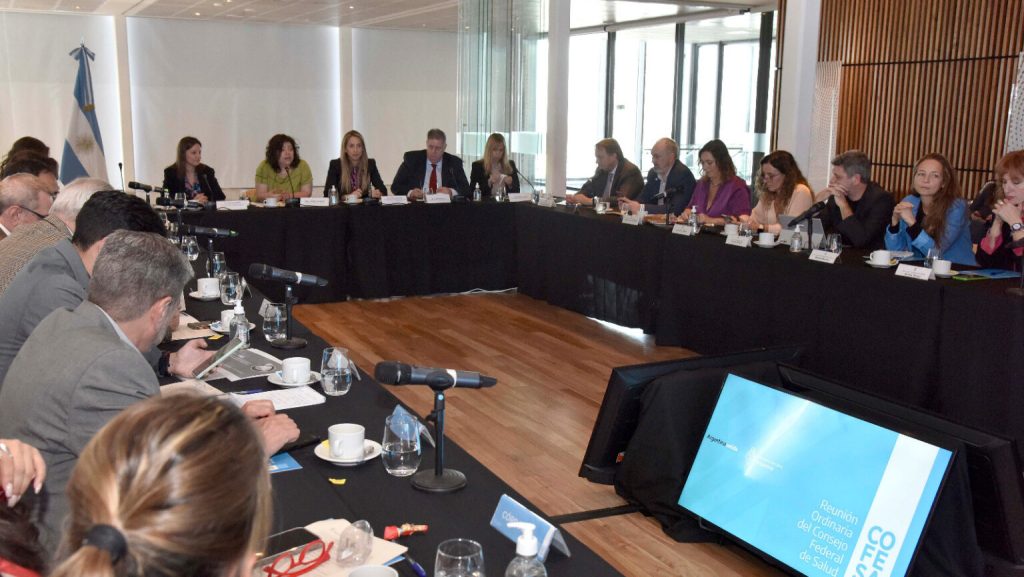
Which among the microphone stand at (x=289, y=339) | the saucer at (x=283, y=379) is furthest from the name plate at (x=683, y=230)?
the saucer at (x=283, y=379)

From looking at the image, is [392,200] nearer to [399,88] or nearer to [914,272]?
[914,272]

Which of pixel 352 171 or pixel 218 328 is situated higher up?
pixel 352 171

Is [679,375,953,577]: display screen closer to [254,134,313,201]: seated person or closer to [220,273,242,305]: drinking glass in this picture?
[220,273,242,305]: drinking glass

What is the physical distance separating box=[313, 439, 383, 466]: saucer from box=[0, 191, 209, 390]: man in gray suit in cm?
69

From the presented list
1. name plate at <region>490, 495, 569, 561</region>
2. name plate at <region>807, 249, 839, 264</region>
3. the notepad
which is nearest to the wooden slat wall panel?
name plate at <region>807, 249, 839, 264</region>

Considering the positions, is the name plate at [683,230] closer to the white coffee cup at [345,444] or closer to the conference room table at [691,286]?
the conference room table at [691,286]

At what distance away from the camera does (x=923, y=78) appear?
6941 mm

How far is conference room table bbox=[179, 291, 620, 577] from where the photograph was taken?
1521 mm

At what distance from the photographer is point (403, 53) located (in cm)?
1320

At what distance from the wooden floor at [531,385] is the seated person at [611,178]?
857mm

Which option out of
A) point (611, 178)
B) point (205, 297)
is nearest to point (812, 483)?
point (205, 297)

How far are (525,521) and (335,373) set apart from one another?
36.8 inches

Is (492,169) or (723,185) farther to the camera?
(492,169)

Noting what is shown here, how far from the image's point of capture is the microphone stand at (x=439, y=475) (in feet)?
5.65
